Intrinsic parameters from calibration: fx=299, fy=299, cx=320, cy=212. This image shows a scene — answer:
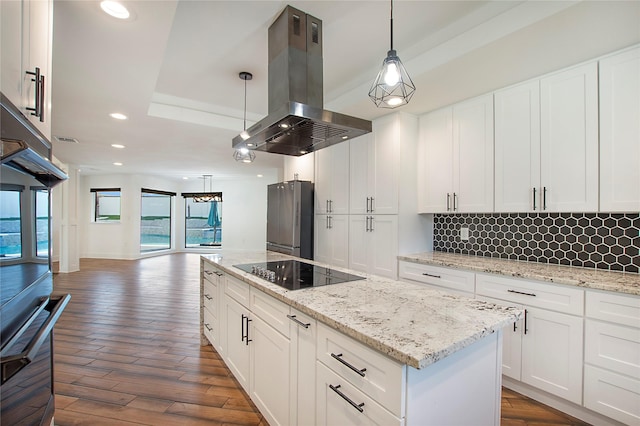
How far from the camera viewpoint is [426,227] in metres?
3.36

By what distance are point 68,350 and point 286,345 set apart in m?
2.66

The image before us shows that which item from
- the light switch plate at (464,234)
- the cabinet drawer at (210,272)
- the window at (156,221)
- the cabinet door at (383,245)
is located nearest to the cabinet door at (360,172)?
the cabinet door at (383,245)

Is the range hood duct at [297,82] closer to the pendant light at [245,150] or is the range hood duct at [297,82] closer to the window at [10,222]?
the pendant light at [245,150]

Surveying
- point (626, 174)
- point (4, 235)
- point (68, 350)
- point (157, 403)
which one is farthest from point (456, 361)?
point (68, 350)

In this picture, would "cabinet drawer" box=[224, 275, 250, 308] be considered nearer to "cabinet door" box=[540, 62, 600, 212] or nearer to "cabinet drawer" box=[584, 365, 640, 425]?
"cabinet drawer" box=[584, 365, 640, 425]

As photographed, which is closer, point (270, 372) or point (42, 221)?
point (42, 221)

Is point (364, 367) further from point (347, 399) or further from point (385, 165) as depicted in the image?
point (385, 165)

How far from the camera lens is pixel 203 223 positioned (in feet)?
34.3

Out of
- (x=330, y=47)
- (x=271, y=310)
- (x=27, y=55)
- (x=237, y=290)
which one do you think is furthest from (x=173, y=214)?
(x=27, y=55)

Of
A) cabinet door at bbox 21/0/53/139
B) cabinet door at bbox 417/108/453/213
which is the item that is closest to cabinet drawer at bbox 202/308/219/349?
cabinet door at bbox 21/0/53/139

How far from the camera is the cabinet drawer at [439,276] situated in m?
2.47

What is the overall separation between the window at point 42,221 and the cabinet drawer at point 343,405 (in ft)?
4.22

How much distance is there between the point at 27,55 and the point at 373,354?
5.39 ft

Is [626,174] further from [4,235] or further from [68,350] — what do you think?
[68,350]
